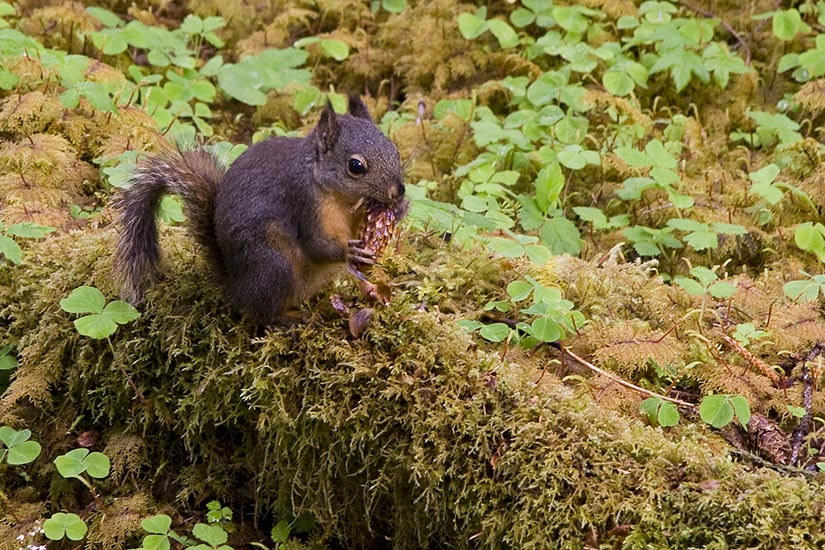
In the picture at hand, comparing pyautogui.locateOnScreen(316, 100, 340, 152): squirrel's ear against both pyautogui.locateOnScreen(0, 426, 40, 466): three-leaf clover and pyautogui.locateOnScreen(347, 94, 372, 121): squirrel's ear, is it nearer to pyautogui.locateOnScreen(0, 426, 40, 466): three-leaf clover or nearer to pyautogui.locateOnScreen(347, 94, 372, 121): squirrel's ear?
pyautogui.locateOnScreen(347, 94, 372, 121): squirrel's ear

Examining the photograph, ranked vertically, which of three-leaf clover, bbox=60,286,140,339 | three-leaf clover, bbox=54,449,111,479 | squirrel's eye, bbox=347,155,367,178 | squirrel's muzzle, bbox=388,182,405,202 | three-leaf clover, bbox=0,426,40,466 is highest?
squirrel's eye, bbox=347,155,367,178

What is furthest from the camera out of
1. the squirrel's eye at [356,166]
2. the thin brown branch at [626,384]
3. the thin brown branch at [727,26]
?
the thin brown branch at [727,26]

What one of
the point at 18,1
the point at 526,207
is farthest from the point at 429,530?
the point at 18,1

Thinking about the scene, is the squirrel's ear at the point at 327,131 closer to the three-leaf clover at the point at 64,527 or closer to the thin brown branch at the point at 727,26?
the three-leaf clover at the point at 64,527

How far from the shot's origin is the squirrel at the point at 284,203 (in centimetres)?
257

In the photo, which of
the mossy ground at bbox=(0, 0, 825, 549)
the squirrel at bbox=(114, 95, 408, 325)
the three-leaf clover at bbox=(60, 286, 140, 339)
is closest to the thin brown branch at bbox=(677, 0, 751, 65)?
the mossy ground at bbox=(0, 0, 825, 549)

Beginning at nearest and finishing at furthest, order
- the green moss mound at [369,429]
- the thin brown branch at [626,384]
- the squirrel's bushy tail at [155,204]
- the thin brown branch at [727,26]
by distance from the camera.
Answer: the green moss mound at [369,429]
the thin brown branch at [626,384]
the squirrel's bushy tail at [155,204]
the thin brown branch at [727,26]

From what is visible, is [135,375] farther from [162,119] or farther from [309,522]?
[162,119]

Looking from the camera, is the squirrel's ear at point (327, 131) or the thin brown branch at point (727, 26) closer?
the squirrel's ear at point (327, 131)

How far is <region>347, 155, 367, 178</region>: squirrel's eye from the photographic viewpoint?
2594 mm

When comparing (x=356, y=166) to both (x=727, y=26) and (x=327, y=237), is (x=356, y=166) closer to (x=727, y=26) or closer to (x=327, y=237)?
(x=327, y=237)

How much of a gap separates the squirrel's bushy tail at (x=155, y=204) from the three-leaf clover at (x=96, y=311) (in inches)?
3.2

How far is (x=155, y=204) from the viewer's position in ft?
9.14

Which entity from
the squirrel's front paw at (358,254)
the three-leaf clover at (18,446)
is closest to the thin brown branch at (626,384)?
the squirrel's front paw at (358,254)
